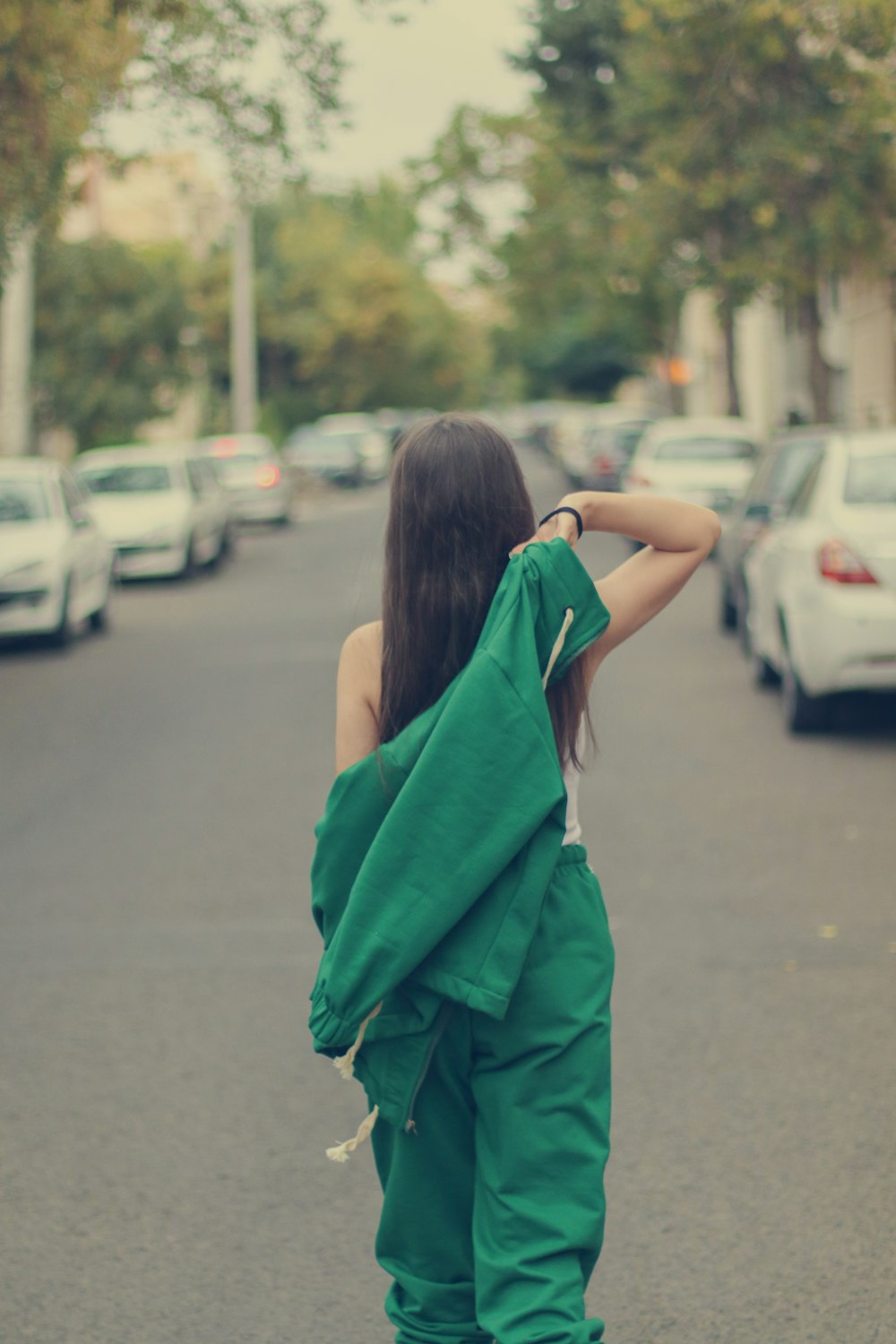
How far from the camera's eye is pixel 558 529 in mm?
2689

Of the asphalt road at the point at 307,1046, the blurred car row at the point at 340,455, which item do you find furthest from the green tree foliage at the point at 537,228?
the asphalt road at the point at 307,1046

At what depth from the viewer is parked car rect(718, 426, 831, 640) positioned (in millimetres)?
11133

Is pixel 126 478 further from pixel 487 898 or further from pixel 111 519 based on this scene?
pixel 487 898

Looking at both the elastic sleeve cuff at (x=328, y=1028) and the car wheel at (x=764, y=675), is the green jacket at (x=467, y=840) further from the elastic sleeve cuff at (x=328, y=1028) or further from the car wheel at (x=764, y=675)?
the car wheel at (x=764, y=675)

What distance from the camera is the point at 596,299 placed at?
48938mm

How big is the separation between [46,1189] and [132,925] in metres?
2.44

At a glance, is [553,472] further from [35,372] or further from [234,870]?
[234,870]

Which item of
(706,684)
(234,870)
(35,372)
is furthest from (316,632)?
(35,372)

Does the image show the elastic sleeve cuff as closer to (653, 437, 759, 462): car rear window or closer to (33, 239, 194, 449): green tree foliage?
(653, 437, 759, 462): car rear window

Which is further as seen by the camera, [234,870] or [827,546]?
[827,546]

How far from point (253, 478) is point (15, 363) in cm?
842

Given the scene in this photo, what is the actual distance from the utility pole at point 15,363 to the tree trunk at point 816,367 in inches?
434

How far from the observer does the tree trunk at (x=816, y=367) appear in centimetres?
2664

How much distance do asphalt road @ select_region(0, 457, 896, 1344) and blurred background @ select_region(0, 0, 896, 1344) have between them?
0.05 ft
